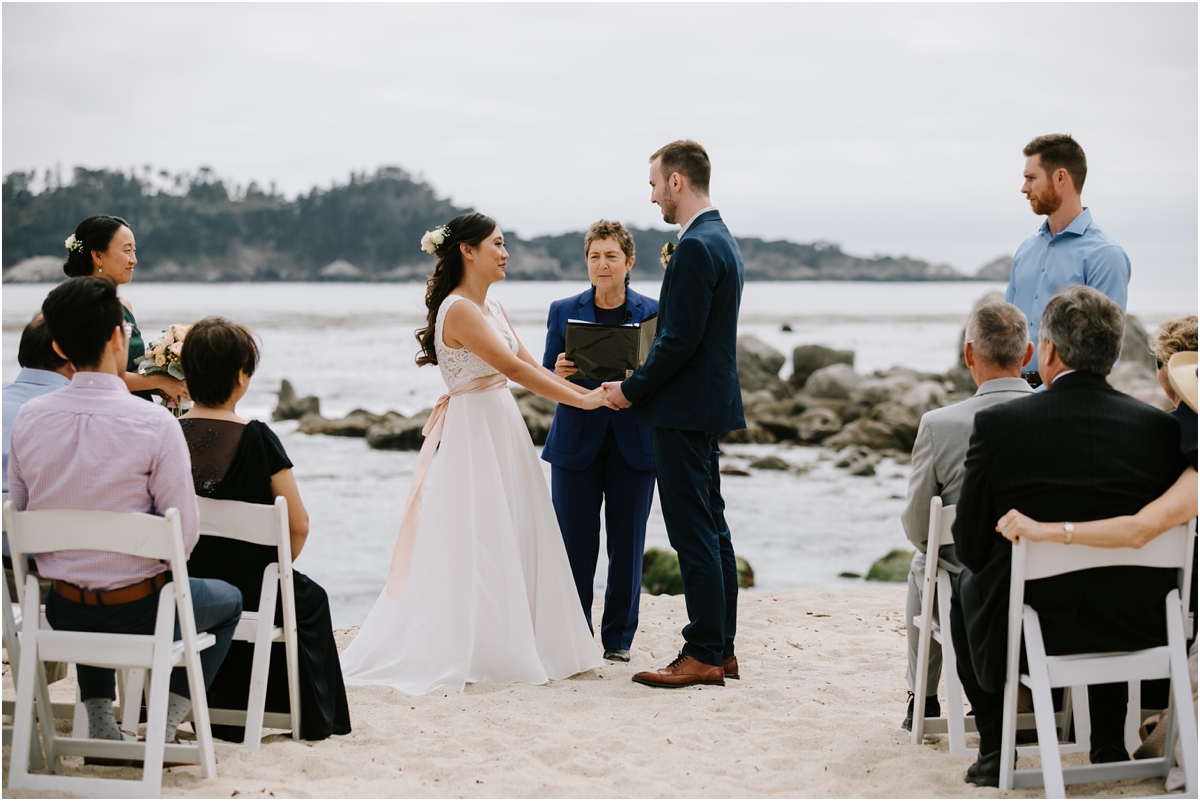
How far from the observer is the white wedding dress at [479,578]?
4609 mm

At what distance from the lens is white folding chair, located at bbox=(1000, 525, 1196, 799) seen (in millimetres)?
2881

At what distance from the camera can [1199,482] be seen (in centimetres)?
290

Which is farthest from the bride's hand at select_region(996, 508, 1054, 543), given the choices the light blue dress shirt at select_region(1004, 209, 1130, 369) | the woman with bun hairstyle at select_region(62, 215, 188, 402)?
the woman with bun hairstyle at select_region(62, 215, 188, 402)

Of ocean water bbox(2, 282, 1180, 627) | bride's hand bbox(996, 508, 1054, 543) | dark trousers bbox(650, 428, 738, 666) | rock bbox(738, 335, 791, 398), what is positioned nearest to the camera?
bride's hand bbox(996, 508, 1054, 543)

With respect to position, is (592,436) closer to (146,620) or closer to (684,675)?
(684,675)

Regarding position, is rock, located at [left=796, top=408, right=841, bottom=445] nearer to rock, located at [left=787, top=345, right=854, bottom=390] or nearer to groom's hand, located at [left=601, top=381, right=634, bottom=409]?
rock, located at [left=787, top=345, right=854, bottom=390]

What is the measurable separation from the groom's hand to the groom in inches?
3.8

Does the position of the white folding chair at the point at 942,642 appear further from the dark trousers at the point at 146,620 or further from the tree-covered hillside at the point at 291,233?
the tree-covered hillside at the point at 291,233

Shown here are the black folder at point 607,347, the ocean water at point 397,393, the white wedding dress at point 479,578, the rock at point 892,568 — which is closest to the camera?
the white wedding dress at point 479,578

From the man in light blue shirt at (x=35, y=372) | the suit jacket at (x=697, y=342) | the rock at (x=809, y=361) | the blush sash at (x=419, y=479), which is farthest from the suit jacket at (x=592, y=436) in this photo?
Result: the rock at (x=809, y=361)

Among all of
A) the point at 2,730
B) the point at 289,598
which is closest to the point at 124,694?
the point at 2,730

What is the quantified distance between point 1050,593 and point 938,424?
0.69 m

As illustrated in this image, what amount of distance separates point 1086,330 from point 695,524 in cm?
195

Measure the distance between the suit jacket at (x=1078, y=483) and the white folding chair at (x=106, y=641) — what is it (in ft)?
7.47
